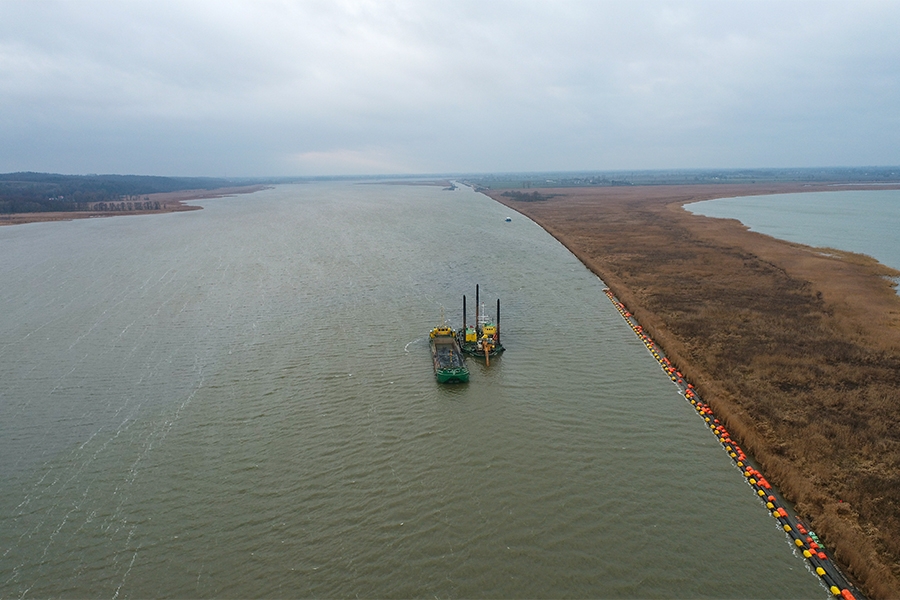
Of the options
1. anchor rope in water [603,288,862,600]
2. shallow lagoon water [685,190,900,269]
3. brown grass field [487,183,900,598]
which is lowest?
anchor rope in water [603,288,862,600]

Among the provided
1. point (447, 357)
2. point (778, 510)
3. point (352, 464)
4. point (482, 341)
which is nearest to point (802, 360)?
point (778, 510)

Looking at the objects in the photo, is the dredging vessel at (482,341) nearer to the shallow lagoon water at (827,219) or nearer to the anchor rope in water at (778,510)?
the anchor rope in water at (778,510)

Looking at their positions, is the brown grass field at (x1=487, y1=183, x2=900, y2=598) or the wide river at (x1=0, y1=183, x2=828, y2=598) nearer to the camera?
the wide river at (x1=0, y1=183, x2=828, y2=598)

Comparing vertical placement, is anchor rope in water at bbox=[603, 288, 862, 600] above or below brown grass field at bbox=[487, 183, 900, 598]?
below

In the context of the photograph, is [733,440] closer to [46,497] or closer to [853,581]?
[853,581]

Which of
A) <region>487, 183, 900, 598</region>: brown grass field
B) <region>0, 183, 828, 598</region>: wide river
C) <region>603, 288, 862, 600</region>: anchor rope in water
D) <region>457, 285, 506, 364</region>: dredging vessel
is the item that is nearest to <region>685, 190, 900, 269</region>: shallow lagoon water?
<region>487, 183, 900, 598</region>: brown grass field

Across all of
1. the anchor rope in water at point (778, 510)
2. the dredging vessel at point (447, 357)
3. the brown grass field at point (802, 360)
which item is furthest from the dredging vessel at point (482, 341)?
the brown grass field at point (802, 360)

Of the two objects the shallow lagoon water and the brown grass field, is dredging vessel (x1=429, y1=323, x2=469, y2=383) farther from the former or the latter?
the shallow lagoon water
